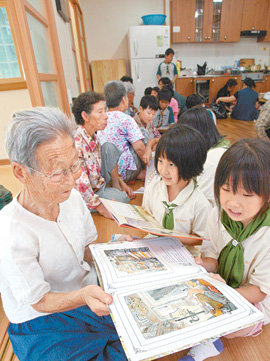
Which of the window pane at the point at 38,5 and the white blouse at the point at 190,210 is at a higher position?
the window pane at the point at 38,5

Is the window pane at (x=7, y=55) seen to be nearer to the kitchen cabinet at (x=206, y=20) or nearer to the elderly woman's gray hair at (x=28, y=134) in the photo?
the elderly woman's gray hair at (x=28, y=134)

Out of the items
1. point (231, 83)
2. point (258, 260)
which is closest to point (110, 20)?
point (231, 83)

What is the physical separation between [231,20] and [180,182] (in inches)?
266

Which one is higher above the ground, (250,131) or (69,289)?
(69,289)

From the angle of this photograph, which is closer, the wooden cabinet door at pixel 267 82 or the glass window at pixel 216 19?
the glass window at pixel 216 19

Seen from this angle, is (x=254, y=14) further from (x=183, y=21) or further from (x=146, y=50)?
(x=146, y=50)

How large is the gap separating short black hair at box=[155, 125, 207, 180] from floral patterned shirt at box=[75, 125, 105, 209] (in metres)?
0.95

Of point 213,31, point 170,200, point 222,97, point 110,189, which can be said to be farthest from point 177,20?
point 170,200

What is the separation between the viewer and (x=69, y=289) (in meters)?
0.92

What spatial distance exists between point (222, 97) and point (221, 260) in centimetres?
573

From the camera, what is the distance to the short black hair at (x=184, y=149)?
1047 mm

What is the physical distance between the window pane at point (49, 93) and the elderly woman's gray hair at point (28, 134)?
1.30 m

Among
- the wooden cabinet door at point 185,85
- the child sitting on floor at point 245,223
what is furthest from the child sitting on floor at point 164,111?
the wooden cabinet door at point 185,85

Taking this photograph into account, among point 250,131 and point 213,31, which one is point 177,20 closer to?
point 213,31
